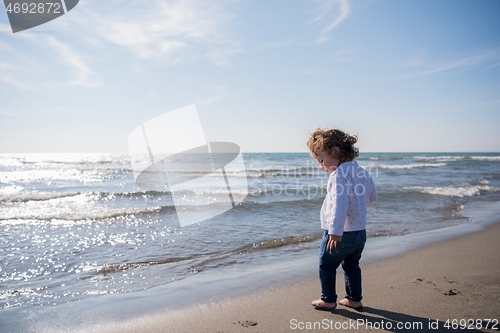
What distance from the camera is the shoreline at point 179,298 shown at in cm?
242

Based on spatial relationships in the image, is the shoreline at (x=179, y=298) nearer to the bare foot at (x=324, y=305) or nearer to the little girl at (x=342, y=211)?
the bare foot at (x=324, y=305)

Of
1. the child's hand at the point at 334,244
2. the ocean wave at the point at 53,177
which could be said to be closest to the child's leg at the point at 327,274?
Result: the child's hand at the point at 334,244

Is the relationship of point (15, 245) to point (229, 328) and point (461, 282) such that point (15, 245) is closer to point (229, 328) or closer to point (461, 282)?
point (229, 328)

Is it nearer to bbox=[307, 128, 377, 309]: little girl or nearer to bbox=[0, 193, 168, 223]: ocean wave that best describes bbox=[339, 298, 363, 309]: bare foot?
bbox=[307, 128, 377, 309]: little girl

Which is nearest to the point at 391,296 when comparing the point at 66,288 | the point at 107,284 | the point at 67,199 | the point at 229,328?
the point at 229,328

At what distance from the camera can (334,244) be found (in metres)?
2.22

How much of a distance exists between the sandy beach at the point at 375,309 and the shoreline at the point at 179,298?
0.03 m

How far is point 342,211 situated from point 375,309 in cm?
101

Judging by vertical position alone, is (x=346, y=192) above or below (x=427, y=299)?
above

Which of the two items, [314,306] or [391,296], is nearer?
[314,306]

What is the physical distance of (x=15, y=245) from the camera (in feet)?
15.6

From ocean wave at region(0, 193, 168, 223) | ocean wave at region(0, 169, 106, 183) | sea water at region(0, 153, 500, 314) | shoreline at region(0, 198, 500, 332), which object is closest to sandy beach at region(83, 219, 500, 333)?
shoreline at region(0, 198, 500, 332)

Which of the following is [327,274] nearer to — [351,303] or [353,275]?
[353,275]

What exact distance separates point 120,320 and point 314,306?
5.62 ft
